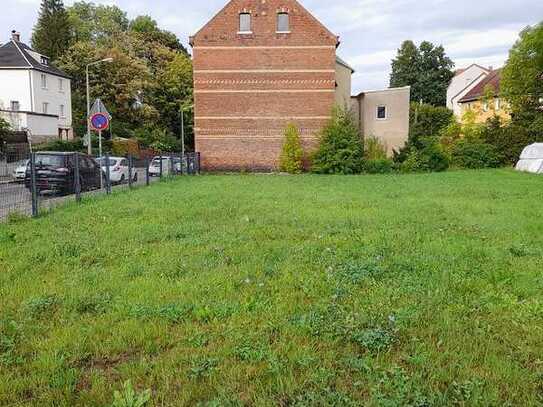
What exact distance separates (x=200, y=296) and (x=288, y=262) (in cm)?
179

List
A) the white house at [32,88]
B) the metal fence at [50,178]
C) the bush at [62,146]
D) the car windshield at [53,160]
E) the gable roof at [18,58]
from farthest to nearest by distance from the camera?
the gable roof at [18,58] < the white house at [32,88] < the bush at [62,146] < the car windshield at [53,160] < the metal fence at [50,178]

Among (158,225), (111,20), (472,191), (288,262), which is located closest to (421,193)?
(472,191)

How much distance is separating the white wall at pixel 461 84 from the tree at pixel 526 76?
27.2 meters

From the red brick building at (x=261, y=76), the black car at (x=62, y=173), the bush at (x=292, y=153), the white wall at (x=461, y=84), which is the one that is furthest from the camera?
the white wall at (x=461, y=84)

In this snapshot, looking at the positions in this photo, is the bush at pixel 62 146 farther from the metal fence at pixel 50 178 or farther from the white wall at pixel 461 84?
the white wall at pixel 461 84

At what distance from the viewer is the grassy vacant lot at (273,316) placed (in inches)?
132

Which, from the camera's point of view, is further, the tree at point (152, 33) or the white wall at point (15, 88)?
the tree at point (152, 33)

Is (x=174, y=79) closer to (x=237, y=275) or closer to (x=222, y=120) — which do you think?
(x=222, y=120)

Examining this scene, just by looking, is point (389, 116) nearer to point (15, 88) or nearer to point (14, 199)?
point (14, 199)

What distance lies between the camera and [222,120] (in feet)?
112

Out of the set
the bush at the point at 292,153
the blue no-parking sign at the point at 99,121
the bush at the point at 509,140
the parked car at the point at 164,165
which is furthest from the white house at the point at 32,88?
the bush at the point at 509,140

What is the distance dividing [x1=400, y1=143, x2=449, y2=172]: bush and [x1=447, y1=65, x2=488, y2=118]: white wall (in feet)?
121

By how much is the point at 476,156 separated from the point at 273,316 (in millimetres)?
34961

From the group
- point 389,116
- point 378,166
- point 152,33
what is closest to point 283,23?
point 389,116
